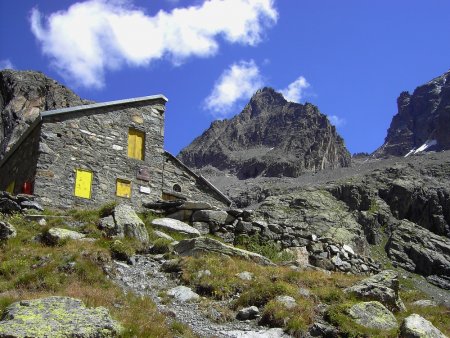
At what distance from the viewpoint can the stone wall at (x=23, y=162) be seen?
2343 centimetres

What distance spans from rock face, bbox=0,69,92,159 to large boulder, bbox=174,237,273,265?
5730 centimetres

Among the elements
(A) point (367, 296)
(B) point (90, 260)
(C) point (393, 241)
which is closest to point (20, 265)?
(B) point (90, 260)

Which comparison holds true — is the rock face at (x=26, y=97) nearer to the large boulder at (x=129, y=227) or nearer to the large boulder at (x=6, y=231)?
the large boulder at (x=129, y=227)

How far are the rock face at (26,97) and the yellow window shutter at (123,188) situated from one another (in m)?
48.2

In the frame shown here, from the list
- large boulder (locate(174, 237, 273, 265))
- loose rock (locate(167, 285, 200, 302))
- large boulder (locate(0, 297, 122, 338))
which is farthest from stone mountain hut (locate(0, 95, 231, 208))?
large boulder (locate(0, 297, 122, 338))

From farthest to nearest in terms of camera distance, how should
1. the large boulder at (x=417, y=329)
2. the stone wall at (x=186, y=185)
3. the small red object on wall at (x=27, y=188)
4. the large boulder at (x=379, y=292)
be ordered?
the stone wall at (x=186, y=185) → the small red object on wall at (x=27, y=188) → the large boulder at (x=379, y=292) → the large boulder at (x=417, y=329)

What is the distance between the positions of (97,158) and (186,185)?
584 cm

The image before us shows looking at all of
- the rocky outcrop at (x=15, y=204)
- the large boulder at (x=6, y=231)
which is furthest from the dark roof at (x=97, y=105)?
the large boulder at (x=6, y=231)

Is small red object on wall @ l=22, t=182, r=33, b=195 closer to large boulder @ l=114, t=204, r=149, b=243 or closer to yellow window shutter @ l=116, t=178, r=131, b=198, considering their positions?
yellow window shutter @ l=116, t=178, r=131, b=198

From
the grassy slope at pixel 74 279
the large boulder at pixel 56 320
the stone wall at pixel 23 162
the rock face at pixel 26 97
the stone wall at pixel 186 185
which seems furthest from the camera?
the rock face at pixel 26 97

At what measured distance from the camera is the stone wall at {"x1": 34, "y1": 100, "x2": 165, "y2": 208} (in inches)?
898

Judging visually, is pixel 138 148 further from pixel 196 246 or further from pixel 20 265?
pixel 20 265

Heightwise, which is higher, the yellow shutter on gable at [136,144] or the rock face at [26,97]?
the rock face at [26,97]

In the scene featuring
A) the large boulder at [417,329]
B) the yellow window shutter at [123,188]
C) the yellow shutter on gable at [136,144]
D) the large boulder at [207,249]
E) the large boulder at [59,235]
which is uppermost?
the yellow shutter on gable at [136,144]
